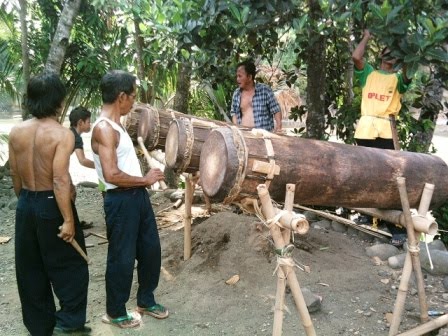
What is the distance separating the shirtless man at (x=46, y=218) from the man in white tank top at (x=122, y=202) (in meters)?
0.21

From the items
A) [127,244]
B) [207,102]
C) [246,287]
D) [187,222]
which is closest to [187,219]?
[187,222]

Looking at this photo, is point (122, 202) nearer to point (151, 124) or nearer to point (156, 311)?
point (156, 311)

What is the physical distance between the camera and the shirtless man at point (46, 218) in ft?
9.91

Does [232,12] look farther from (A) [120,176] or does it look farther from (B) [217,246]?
(B) [217,246]

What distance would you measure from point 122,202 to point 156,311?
0.94m

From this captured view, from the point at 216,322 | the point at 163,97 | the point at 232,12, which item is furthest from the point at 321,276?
the point at 163,97

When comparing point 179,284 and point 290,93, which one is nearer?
point 179,284

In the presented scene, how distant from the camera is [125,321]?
3461mm

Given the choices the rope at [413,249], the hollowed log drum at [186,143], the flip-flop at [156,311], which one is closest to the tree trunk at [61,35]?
the hollowed log drum at [186,143]

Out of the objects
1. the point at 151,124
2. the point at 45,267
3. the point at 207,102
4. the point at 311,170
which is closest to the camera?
the point at 311,170

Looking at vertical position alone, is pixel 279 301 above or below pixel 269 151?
below

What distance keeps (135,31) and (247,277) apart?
16.5ft

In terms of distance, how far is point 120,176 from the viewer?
317cm

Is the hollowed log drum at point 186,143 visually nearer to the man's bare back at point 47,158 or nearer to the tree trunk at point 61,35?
the man's bare back at point 47,158
